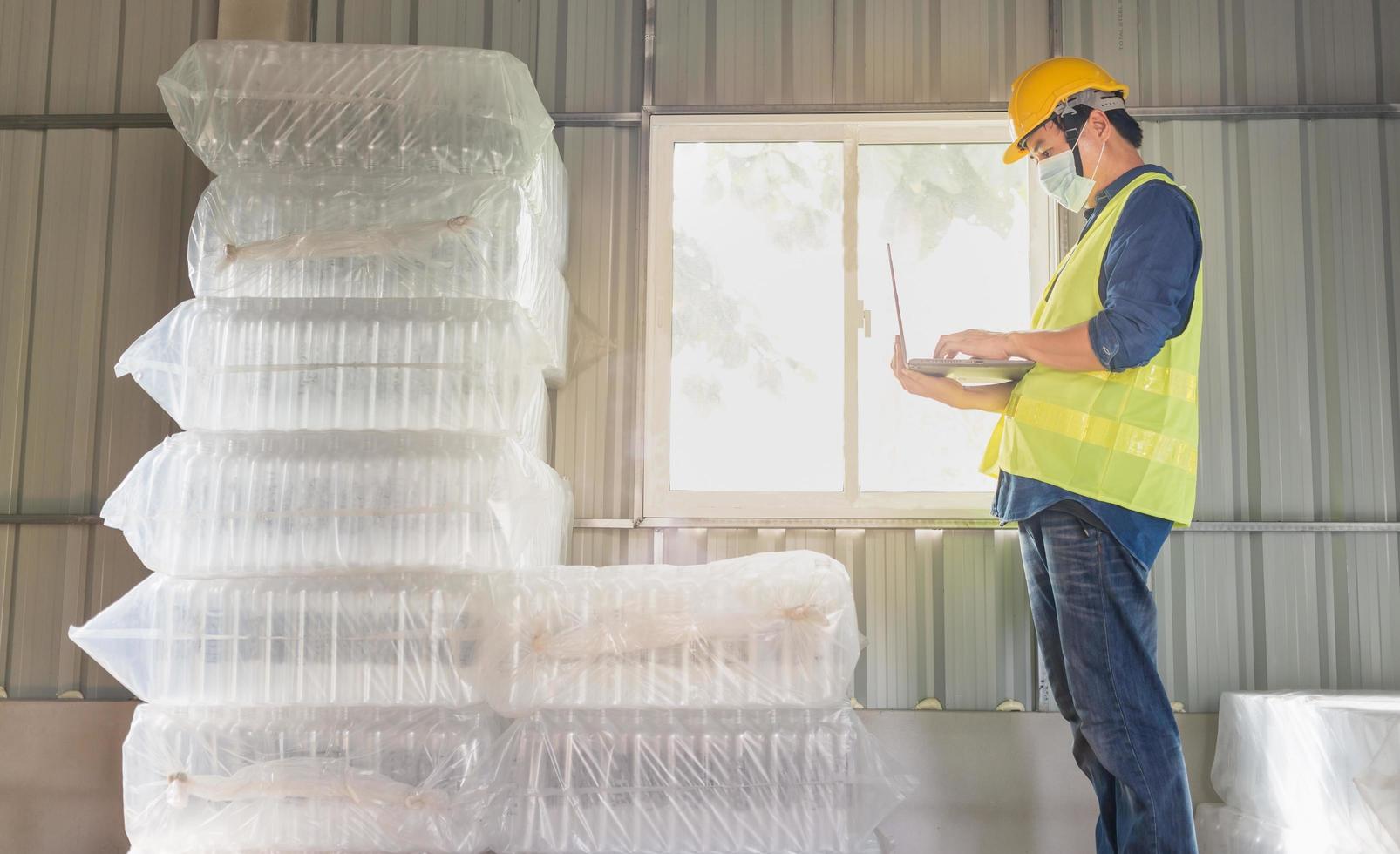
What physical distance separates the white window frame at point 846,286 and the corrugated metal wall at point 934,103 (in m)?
0.06

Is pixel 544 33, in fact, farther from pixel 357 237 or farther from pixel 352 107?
pixel 357 237

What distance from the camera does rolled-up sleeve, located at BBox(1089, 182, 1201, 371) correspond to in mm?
2498

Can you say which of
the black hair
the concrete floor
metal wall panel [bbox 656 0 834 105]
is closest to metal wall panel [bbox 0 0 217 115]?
metal wall panel [bbox 656 0 834 105]

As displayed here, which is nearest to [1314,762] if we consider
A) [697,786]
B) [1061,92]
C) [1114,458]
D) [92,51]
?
[1114,458]

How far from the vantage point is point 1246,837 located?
307 cm

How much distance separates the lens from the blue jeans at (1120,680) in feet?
7.98

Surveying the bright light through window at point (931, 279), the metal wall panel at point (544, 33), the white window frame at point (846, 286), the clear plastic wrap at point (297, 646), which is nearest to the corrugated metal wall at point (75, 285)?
the metal wall panel at point (544, 33)

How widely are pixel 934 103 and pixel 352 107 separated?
1.85m

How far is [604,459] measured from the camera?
3.66 m

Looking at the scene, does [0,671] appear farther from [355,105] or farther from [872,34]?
[872,34]

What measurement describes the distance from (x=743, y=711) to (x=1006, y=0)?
2.52m

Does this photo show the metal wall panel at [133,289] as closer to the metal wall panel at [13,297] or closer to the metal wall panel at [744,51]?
the metal wall panel at [13,297]

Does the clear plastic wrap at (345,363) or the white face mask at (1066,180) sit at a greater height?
the white face mask at (1066,180)

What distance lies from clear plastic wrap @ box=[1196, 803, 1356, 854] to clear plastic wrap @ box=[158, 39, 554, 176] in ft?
8.58
